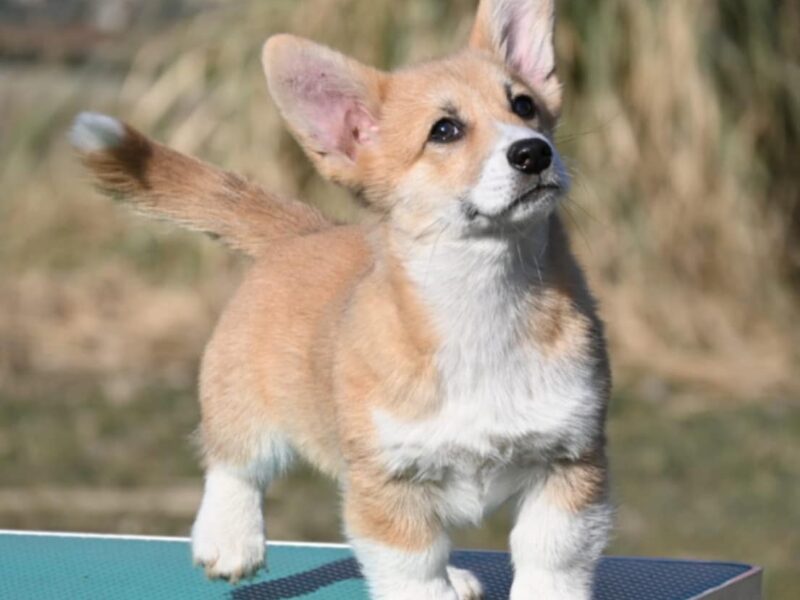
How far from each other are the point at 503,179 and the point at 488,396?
17.6 inches

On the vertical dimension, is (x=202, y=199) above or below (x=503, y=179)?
below

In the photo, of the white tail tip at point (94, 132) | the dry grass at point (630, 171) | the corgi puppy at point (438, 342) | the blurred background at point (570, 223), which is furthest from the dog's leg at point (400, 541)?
the dry grass at point (630, 171)

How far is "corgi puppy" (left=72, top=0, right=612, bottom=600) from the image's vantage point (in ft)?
12.3

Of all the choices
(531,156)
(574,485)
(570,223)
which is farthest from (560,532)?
(570,223)

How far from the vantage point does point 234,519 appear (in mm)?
4449

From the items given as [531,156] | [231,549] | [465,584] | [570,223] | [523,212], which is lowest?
[570,223]

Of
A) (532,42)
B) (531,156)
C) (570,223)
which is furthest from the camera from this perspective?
(570,223)

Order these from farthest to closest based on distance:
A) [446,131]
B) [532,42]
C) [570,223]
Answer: [570,223] → [532,42] → [446,131]

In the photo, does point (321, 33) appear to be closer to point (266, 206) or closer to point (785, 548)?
point (785, 548)

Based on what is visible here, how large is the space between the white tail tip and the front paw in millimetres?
1000

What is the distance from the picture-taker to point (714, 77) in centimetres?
977

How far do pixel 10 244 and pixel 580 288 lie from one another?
731 cm

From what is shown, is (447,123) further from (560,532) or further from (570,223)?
(570,223)

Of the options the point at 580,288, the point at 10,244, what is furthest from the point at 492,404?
the point at 10,244
